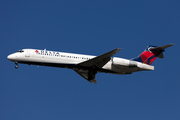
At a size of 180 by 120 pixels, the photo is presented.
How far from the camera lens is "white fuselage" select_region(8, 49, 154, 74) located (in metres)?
24.1

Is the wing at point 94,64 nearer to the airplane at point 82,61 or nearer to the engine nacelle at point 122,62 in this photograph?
the airplane at point 82,61

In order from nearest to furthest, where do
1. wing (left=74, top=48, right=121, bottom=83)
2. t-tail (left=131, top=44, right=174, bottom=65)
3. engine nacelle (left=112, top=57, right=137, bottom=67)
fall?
wing (left=74, top=48, right=121, bottom=83)
engine nacelle (left=112, top=57, right=137, bottom=67)
t-tail (left=131, top=44, right=174, bottom=65)

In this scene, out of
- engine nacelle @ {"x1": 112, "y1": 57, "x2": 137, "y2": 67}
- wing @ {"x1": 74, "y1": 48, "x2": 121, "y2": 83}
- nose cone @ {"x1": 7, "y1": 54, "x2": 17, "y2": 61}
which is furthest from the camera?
engine nacelle @ {"x1": 112, "y1": 57, "x2": 137, "y2": 67}

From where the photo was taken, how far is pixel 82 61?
25.0m

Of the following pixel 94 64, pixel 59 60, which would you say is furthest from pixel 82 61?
pixel 59 60

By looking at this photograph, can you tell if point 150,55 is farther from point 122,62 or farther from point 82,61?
point 82,61

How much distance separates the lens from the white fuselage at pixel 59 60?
79.1 ft

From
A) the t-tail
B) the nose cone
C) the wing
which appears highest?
the t-tail

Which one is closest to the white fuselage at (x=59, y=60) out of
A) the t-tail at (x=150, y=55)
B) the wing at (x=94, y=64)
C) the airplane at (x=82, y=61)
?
the airplane at (x=82, y=61)

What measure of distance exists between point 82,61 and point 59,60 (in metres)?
2.41

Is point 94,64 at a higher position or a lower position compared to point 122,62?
lower

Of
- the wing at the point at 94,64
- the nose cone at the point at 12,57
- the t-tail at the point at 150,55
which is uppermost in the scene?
the t-tail at the point at 150,55

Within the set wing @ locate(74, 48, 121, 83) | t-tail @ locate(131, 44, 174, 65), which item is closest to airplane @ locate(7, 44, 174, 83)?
wing @ locate(74, 48, 121, 83)

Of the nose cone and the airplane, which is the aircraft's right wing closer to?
the airplane
